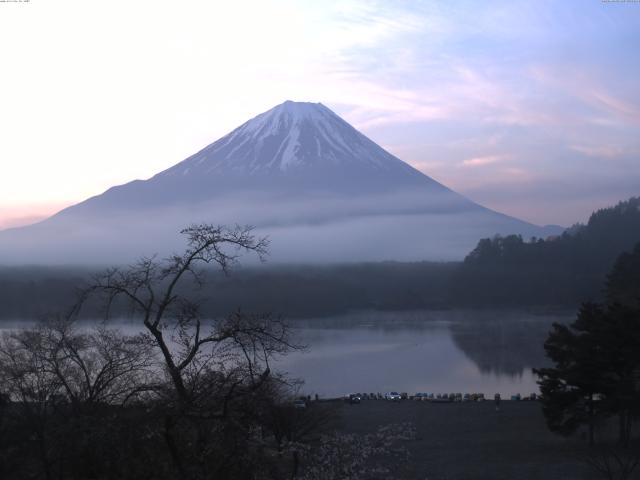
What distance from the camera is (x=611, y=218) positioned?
5644cm

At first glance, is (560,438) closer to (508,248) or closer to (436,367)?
(436,367)

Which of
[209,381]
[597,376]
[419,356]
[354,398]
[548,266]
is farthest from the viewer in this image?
[548,266]

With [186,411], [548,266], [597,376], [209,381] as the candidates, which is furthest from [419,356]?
[548,266]

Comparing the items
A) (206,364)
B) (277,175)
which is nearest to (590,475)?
(206,364)

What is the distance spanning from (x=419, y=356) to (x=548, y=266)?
2799 cm

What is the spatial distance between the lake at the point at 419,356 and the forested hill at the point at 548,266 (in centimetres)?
801

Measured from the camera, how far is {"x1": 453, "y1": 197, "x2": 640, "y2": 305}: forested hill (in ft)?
149

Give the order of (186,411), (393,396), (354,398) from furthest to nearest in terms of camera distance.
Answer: (393,396)
(354,398)
(186,411)

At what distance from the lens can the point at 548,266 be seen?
49625 millimetres

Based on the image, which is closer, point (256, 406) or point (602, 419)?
point (256, 406)

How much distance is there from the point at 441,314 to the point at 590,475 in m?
33.7

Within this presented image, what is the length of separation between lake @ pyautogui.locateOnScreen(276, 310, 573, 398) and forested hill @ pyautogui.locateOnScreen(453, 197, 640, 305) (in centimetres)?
801

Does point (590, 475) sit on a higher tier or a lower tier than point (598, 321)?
lower

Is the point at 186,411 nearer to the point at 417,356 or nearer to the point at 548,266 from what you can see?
the point at 417,356
